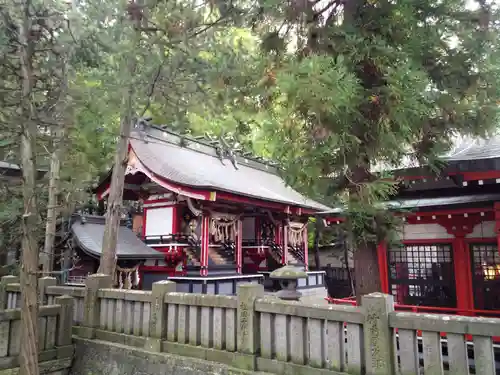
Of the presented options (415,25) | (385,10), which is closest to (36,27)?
(385,10)

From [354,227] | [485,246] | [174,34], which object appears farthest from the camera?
[485,246]

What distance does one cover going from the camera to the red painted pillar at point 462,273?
340 inches

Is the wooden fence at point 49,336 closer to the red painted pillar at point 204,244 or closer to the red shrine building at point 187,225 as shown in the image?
the red shrine building at point 187,225

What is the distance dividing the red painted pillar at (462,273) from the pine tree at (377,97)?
12.9 ft

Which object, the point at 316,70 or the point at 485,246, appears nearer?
the point at 316,70

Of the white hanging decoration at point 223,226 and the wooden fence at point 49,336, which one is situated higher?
the white hanging decoration at point 223,226

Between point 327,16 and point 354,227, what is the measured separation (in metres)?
3.22

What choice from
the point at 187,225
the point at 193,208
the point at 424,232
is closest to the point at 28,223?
the point at 424,232

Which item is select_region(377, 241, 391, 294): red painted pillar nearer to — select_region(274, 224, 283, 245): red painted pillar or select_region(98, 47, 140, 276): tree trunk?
select_region(98, 47, 140, 276): tree trunk

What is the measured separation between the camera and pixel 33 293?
16.6ft

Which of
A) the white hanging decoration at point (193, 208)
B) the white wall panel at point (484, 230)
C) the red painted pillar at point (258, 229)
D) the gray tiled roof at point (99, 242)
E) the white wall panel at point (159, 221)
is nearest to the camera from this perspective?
the white wall panel at point (484, 230)

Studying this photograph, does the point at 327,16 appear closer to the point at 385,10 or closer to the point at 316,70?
the point at 385,10

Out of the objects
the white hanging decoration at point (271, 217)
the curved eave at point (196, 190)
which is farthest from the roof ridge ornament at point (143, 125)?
the white hanging decoration at point (271, 217)

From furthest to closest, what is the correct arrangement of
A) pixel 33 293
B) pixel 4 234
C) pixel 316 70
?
pixel 4 234 → pixel 33 293 → pixel 316 70
